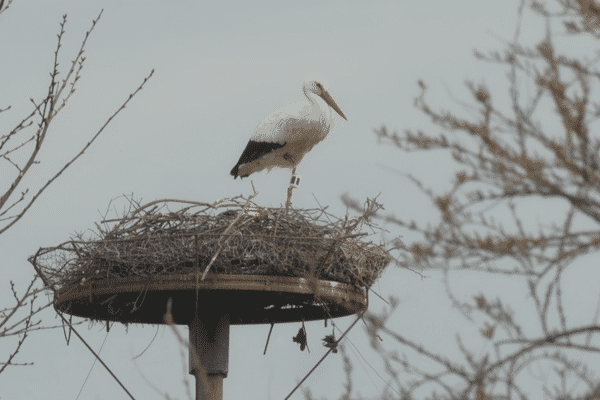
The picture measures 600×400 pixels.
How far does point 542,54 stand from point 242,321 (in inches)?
132

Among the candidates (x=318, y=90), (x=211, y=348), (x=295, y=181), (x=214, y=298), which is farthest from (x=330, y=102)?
(x=211, y=348)

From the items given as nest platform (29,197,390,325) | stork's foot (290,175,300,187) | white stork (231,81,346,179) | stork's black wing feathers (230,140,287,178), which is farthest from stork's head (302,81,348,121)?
nest platform (29,197,390,325)

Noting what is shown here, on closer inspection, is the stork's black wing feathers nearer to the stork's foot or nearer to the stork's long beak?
the stork's foot

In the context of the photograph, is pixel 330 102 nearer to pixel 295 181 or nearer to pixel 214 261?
pixel 295 181

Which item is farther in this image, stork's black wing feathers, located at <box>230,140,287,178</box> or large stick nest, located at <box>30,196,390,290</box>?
stork's black wing feathers, located at <box>230,140,287,178</box>

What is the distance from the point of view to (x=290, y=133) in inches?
267

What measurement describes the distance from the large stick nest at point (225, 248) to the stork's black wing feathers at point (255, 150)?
1717mm

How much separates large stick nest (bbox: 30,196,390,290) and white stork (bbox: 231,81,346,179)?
5.43 feet

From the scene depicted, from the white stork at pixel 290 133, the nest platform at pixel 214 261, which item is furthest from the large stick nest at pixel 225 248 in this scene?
the white stork at pixel 290 133

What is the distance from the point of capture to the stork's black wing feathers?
22.6 feet

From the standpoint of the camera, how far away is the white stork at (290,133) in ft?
22.2

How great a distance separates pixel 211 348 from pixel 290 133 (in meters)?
2.10

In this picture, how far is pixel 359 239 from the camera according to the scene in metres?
5.11

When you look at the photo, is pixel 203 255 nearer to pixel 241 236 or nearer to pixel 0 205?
pixel 241 236
